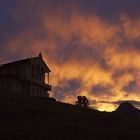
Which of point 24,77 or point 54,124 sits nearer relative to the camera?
point 54,124

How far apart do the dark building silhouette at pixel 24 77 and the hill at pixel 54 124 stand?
15.7 meters

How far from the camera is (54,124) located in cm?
5694

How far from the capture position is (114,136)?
53094 mm

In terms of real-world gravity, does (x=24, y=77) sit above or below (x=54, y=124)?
above

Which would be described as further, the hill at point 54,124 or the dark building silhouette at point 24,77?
the dark building silhouette at point 24,77

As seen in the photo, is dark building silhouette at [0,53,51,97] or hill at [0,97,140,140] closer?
hill at [0,97,140,140]

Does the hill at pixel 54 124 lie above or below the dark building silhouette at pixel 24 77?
below

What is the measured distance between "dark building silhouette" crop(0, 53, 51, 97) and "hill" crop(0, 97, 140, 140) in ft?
51.6

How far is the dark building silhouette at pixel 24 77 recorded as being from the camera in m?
90.6

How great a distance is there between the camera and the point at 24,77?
93.0 meters

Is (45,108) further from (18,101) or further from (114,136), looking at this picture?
(114,136)

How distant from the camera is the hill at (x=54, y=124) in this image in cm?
5087

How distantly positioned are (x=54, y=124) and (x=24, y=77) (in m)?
37.2

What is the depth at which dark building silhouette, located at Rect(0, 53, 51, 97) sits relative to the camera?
9056 centimetres
